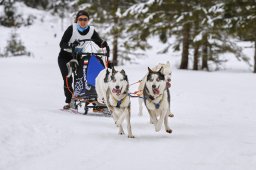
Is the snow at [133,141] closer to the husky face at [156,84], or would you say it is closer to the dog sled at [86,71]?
the dog sled at [86,71]

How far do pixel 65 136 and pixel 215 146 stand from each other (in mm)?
1895

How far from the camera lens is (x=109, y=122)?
7.27 m

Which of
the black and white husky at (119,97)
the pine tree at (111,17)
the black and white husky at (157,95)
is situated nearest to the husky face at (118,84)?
the black and white husky at (119,97)

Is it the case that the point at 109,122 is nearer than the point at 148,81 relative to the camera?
No

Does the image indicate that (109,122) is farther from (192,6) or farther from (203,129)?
(192,6)

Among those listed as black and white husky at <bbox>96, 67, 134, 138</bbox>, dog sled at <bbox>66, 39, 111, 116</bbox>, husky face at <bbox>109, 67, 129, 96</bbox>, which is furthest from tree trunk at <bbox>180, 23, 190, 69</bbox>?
husky face at <bbox>109, 67, 129, 96</bbox>

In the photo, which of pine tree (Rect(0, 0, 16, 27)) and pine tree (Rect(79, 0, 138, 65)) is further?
pine tree (Rect(0, 0, 16, 27))

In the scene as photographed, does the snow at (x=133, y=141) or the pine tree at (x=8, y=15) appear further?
the pine tree at (x=8, y=15)

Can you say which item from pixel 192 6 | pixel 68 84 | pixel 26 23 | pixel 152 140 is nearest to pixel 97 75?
pixel 68 84

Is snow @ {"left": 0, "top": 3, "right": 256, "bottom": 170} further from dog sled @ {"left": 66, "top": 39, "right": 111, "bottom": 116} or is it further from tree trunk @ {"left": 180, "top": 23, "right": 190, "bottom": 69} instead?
tree trunk @ {"left": 180, "top": 23, "right": 190, "bottom": 69}

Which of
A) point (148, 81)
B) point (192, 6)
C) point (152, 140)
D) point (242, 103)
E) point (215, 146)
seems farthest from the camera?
point (192, 6)

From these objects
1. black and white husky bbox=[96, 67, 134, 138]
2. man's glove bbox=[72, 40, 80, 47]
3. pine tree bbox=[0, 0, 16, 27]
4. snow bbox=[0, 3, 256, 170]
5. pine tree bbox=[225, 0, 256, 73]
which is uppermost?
pine tree bbox=[0, 0, 16, 27]

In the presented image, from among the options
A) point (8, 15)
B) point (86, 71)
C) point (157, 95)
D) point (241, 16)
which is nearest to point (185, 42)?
point (241, 16)

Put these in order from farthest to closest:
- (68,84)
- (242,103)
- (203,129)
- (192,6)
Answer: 1. (192,6)
2. (242,103)
3. (68,84)
4. (203,129)
